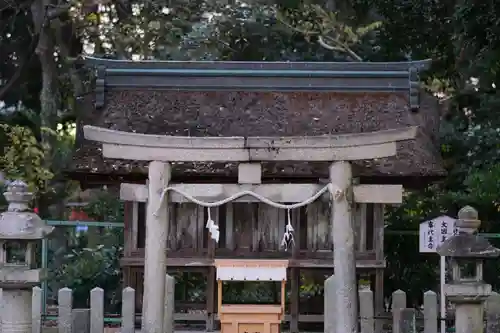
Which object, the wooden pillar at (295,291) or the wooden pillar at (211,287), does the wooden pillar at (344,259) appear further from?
the wooden pillar at (211,287)

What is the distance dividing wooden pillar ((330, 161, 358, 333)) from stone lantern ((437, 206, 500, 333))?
105 cm

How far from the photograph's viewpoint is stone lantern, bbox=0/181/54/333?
9500 mm

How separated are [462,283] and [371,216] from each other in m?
3.34

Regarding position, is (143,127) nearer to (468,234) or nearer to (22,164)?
(22,164)

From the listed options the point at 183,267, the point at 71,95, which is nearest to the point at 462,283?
the point at 183,267

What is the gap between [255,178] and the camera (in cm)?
968

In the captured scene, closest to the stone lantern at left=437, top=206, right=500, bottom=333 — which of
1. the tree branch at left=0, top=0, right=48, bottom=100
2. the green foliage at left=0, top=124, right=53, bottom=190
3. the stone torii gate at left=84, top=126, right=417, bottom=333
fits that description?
the stone torii gate at left=84, top=126, right=417, bottom=333

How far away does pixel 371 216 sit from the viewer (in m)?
12.5

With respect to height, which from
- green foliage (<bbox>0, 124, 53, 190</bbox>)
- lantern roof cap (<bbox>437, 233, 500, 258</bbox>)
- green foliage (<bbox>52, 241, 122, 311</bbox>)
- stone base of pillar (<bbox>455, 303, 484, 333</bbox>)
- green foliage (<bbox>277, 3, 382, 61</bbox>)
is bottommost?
stone base of pillar (<bbox>455, 303, 484, 333</bbox>)

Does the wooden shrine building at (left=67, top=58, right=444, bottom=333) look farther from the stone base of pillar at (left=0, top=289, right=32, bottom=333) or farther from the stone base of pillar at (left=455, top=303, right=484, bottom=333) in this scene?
the stone base of pillar at (left=0, top=289, right=32, bottom=333)

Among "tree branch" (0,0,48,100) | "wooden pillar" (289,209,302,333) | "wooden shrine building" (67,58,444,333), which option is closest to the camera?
"wooden shrine building" (67,58,444,333)

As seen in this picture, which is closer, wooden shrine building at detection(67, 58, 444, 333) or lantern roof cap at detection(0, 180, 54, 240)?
lantern roof cap at detection(0, 180, 54, 240)

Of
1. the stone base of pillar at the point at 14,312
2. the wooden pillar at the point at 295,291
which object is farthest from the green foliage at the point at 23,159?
the stone base of pillar at the point at 14,312

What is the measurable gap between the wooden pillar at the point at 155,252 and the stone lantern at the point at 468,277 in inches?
126
